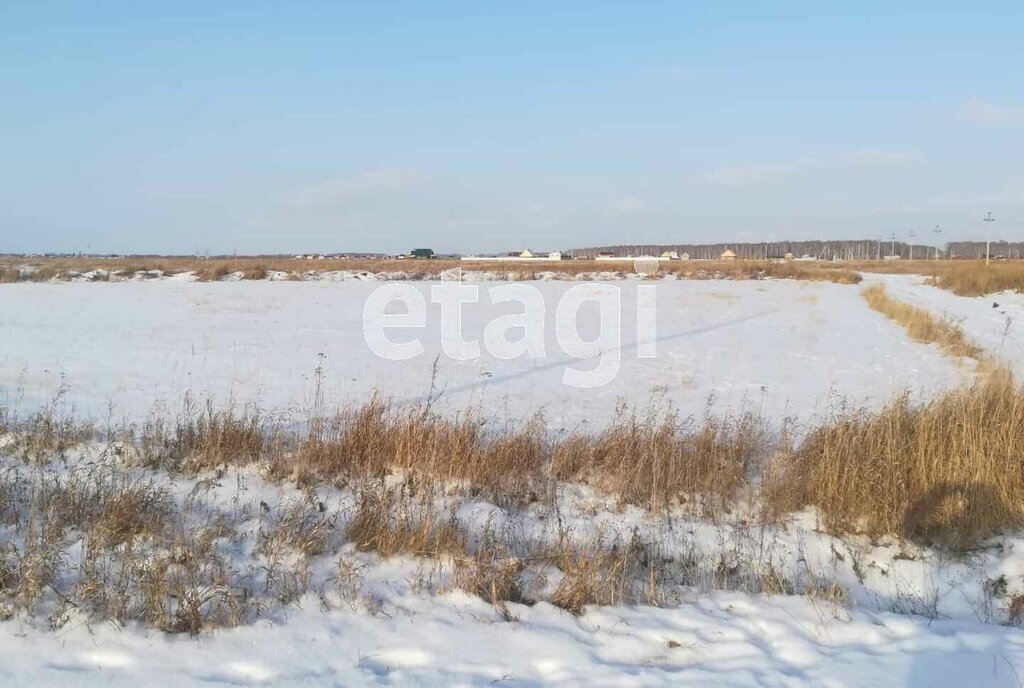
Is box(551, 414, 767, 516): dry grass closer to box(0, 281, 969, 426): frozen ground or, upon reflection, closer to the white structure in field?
box(0, 281, 969, 426): frozen ground

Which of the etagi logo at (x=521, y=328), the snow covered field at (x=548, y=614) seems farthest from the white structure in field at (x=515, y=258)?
the snow covered field at (x=548, y=614)

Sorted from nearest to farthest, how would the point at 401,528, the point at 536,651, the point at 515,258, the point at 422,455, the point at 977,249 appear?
the point at 536,651
the point at 401,528
the point at 422,455
the point at 515,258
the point at 977,249

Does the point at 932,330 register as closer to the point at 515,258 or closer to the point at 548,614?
the point at 548,614

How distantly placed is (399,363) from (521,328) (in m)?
7.74

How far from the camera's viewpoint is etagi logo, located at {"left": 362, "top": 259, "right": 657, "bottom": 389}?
1461 cm

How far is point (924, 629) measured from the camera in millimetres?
4156

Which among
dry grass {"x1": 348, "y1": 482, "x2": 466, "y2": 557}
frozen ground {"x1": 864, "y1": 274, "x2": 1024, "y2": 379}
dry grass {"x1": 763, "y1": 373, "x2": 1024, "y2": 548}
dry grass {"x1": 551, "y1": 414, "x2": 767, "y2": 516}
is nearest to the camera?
dry grass {"x1": 348, "y1": 482, "x2": 466, "y2": 557}

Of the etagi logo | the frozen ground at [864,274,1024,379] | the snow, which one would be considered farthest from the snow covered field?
the frozen ground at [864,274,1024,379]

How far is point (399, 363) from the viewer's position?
13.1m

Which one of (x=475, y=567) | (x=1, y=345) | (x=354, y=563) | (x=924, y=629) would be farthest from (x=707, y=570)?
(x=1, y=345)

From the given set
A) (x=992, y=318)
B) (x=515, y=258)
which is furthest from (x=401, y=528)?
(x=515, y=258)

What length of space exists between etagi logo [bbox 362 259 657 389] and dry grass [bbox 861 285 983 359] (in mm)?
6708

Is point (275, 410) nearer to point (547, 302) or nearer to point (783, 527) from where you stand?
point (783, 527)

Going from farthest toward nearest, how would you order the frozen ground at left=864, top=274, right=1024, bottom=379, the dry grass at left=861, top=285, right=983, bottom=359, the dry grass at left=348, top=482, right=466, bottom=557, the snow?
the dry grass at left=861, top=285, right=983, bottom=359 < the frozen ground at left=864, top=274, right=1024, bottom=379 < the dry grass at left=348, top=482, right=466, bottom=557 < the snow
